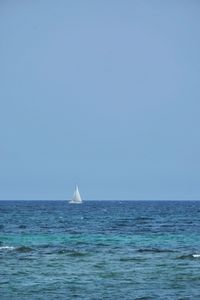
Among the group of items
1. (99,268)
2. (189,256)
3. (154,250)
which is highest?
(154,250)

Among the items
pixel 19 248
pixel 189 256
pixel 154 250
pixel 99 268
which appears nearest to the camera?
pixel 99 268

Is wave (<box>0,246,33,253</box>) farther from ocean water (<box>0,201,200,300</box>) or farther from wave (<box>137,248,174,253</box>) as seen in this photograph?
wave (<box>137,248,174,253</box>)

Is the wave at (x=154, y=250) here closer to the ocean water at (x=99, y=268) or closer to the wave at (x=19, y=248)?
the ocean water at (x=99, y=268)

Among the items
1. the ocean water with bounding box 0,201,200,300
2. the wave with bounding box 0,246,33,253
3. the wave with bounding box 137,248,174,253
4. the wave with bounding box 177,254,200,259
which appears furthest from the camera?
the wave with bounding box 137,248,174,253

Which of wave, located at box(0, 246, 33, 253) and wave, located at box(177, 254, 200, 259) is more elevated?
wave, located at box(0, 246, 33, 253)

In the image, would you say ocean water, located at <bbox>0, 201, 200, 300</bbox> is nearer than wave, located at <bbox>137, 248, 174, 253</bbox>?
Yes

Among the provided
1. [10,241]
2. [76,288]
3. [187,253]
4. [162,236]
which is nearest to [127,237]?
[162,236]

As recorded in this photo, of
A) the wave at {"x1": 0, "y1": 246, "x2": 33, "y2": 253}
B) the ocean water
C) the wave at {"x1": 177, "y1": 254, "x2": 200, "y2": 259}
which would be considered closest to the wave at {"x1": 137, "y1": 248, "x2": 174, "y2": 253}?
the ocean water

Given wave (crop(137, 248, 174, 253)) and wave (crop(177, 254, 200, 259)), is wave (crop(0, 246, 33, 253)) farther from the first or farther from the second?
wave (crop(177, 254, 200, 259))

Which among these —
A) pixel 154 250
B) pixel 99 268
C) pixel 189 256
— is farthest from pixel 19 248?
pixel 189 256

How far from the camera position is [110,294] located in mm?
31953

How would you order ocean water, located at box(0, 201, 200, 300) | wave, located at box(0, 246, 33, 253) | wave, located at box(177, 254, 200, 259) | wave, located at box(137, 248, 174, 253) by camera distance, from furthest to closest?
1. wave, located at box(137, 248, 174, 253)
2. wave, located at box(0, 246, 33, 253)
3. wave, located at box(177, 254, 200, 259)
4. ocean water, located at box(0, 201, 200, 300)

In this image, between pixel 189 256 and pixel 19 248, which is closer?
pixel 189 256

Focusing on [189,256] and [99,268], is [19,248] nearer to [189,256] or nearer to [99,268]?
[99,268]
